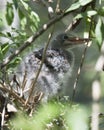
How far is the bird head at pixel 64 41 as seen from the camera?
9.45 feet

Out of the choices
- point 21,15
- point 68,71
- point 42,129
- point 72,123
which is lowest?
point 68,71

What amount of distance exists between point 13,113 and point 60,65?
77 centimetres

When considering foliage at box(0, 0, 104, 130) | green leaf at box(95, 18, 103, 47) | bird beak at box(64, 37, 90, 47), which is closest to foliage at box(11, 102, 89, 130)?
foliage at box(0, 0, 104, 130)

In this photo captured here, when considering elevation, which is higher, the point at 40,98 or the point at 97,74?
the point at 97,74

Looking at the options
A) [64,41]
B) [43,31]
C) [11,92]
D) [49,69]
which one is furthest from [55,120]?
[64,41]

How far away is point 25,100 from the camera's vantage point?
204cm

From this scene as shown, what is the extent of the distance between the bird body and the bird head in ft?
0.22

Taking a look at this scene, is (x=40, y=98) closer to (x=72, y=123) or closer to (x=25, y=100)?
(x=25, y=100)

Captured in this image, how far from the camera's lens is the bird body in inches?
99.3

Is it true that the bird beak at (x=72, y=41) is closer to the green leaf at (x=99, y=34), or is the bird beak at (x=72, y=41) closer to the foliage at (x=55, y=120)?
the foliage at (x=55, y=120)

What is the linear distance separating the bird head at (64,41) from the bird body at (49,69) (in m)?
0.07

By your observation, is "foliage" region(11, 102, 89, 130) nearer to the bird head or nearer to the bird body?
the bird body

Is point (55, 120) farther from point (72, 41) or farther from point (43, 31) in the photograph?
point (72, 41)

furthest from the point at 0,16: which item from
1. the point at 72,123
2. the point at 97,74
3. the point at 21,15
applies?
the point at 97,74
